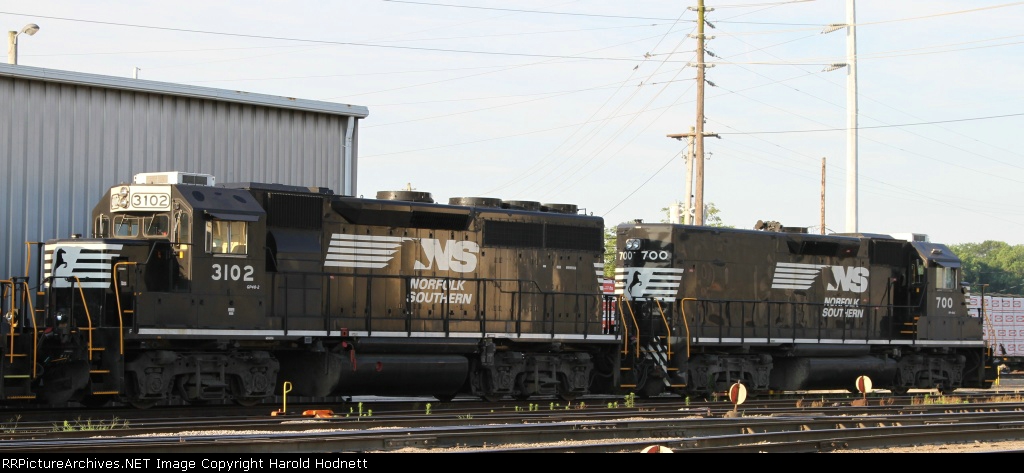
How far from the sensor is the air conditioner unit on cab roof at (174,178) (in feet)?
54.1

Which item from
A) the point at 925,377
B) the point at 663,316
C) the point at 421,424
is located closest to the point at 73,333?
the point at 421,424

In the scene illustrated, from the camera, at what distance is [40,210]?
1866 centimetres

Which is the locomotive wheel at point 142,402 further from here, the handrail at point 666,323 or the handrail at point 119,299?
the handrail at point 666,323

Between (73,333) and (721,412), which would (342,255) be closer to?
(73,333)

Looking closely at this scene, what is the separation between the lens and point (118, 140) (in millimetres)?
19641

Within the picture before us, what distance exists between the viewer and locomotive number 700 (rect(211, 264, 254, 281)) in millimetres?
16297

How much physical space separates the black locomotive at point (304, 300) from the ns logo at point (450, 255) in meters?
0.02

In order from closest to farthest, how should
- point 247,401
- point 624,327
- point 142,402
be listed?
point 142,402 → point 247,401 → point 624,327

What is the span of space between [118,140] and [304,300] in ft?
15.5

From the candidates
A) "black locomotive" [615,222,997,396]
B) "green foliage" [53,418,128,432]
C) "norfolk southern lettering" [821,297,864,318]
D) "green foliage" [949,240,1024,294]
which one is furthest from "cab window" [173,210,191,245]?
"green foliage" [949,240,1024,294]

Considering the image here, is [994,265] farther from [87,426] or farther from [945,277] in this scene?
[87,426]

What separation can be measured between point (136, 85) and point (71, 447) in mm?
10450

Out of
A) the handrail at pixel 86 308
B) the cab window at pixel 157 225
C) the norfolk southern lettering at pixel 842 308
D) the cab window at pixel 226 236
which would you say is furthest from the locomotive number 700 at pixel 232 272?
the norfolk southern lettering at pixel 842 308
